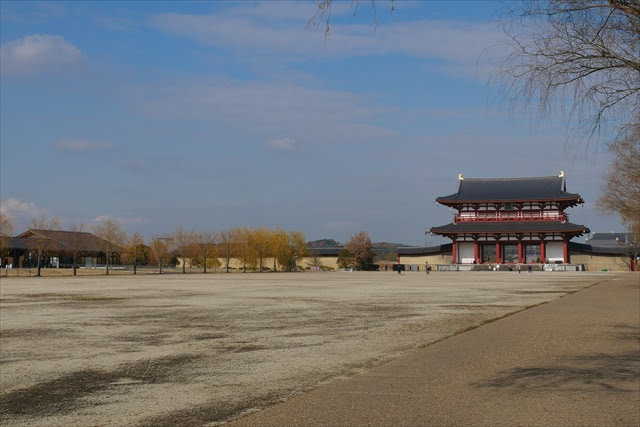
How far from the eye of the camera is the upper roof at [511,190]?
85.1m

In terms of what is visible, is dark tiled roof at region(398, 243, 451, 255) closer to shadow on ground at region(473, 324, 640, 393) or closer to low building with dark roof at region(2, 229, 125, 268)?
low building with dark roof at region(2, 229, 125, 268)

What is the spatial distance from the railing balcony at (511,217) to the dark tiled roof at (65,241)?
1787 inches

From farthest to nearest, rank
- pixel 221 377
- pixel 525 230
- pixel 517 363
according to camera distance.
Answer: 1. pixel 525 230
2. pixel 517 363
3. pixel 221 377

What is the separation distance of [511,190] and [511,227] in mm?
8290

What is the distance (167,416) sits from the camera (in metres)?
7.12

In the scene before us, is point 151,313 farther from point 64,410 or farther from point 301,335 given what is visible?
point 64,410

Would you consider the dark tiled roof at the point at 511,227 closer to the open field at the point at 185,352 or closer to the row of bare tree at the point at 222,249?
the row of bare tree at the point at 222,249

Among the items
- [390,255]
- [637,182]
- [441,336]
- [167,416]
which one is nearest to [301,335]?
[441,336]

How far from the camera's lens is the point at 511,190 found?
88.5 metres

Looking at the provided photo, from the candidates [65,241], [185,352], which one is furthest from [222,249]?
[185,352]

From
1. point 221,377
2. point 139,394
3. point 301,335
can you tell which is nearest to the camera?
point 139,394

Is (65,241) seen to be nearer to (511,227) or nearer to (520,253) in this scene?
(511,227)

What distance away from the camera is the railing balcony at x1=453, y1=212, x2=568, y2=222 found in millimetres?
83875

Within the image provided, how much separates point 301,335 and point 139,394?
6.14 metres
